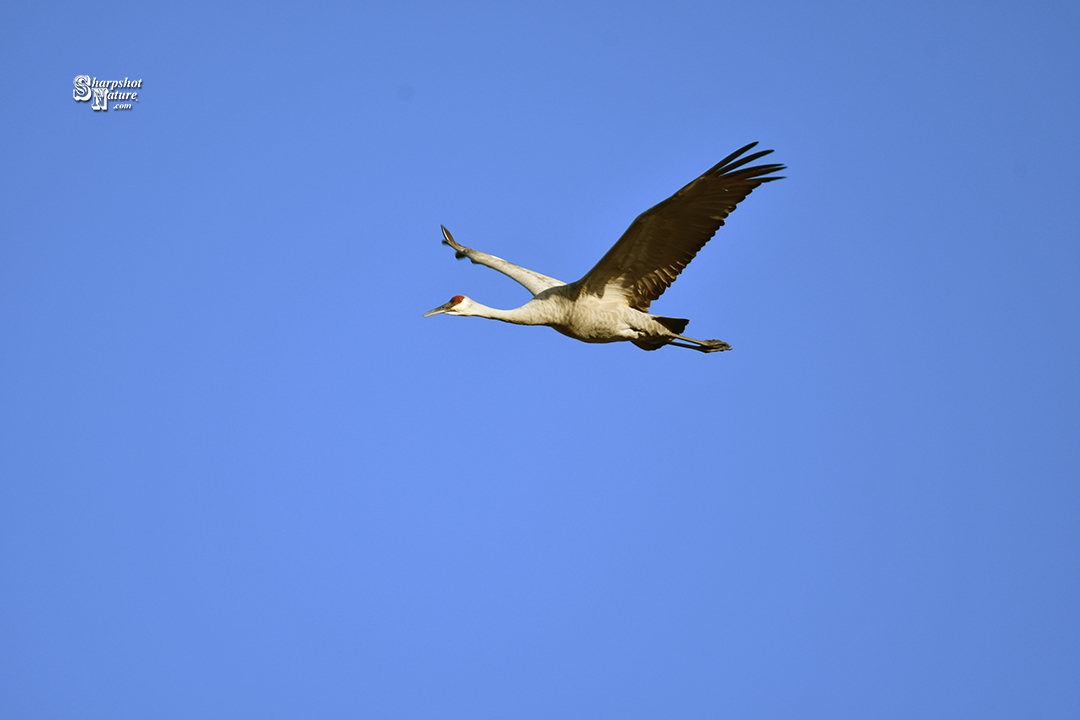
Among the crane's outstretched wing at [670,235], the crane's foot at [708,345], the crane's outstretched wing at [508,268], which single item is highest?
the crane's outstretched wing at [508,268]

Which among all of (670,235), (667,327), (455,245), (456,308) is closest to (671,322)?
(667,327)

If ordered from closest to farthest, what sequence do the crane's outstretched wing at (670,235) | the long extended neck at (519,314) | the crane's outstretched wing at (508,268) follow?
the crane's outstretched wing at (670,235) → the long extended neck at (519,314) → the crane's outstretched wing at (508,268)

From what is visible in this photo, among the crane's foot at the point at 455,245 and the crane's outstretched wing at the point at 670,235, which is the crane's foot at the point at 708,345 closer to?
the crane's outstretched wing at the point at 670,235

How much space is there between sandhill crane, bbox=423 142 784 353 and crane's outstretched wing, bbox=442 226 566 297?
1825 millimetres

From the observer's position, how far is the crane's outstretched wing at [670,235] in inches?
510

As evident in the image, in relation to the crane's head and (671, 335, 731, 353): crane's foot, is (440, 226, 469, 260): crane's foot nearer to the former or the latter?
the crane's head

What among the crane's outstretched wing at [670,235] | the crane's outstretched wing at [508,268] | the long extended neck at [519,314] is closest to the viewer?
the crane's outstretched wing at [670,235]

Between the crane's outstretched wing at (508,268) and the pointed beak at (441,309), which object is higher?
the crane's outstretched wing at (508,268)

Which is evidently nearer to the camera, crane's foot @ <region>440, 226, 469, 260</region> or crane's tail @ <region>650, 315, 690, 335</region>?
crane's tail @ <region>650, 315, 690, 335</region>

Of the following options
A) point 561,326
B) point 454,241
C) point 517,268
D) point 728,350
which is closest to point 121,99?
point 454,241

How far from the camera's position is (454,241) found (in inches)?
709

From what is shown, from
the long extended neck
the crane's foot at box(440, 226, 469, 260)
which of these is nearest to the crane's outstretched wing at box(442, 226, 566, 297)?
the crane's foot at box(440, 226, 469, 260)

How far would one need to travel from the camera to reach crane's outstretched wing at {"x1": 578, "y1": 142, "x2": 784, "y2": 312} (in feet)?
42.5

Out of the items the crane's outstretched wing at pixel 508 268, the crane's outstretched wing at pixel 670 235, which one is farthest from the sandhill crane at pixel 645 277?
the crane's outstretched wing at pixel 508 268
